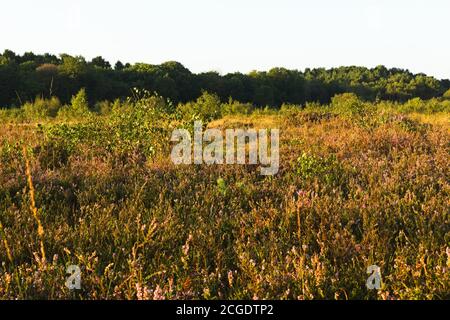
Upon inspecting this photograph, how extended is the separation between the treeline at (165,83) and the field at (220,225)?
12626mm

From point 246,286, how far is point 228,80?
56.7m

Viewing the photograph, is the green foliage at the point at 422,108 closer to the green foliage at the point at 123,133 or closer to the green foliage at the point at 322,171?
the green foliage at the point at 123,133

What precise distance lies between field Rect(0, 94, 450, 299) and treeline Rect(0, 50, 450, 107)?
41.4 feet

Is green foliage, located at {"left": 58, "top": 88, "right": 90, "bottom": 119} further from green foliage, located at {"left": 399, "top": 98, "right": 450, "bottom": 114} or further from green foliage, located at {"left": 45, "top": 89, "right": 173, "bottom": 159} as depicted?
green foliage, located at {"left": 399, "top": 98, "right": 450, "bottom": 114}

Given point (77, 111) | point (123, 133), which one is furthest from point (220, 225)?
point (77, 111)

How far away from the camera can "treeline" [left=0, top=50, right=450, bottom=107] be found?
3797 centimetres

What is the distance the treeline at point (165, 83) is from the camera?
38.0 meters

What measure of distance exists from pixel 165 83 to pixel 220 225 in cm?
4612

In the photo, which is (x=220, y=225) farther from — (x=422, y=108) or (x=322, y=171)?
(x=422, y=108)

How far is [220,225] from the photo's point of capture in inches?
156

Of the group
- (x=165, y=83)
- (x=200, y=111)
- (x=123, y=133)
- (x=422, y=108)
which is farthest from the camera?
(x=165, y=83)

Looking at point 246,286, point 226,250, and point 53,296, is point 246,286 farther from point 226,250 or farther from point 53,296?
point 53,296

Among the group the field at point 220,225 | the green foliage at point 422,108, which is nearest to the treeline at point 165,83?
the green foliage at point 422,108
